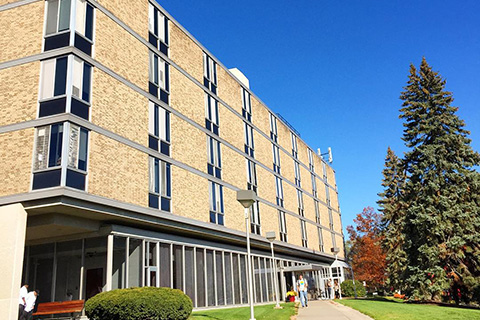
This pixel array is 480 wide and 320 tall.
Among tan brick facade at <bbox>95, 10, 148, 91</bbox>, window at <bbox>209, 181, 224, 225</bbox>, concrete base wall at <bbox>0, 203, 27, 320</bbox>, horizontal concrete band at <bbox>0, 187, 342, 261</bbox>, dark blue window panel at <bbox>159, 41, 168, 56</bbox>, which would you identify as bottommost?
concrete base wall at <bbox>0, 203, 27, 320</bbox>

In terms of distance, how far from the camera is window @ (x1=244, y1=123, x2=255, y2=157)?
33594 millimetres

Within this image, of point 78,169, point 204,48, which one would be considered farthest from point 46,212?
point 204,48

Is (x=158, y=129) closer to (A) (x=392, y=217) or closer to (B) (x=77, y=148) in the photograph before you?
(B) (x=77, y=148)

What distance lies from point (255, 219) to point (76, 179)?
1782 cm

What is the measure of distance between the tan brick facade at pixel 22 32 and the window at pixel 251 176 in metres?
18.1

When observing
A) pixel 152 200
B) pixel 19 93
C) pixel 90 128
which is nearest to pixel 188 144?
pixel 152 200

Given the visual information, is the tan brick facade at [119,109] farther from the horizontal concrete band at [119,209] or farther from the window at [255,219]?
the window at [255,219]

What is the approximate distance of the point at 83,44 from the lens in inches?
736

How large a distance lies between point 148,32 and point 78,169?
1009 centimetres

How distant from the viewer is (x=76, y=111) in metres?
17.5

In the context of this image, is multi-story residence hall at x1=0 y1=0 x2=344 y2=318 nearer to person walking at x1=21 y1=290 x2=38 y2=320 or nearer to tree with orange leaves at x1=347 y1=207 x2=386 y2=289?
person walking at x1=21 y1=290 x2=38 y2=320

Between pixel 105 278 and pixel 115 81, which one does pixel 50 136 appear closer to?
pixel 115 81

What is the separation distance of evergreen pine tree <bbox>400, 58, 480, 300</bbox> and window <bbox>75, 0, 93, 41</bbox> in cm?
2131

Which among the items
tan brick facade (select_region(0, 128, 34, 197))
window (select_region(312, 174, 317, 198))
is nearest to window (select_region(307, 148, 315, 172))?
window (select_region(312, 174, 317, 198))
